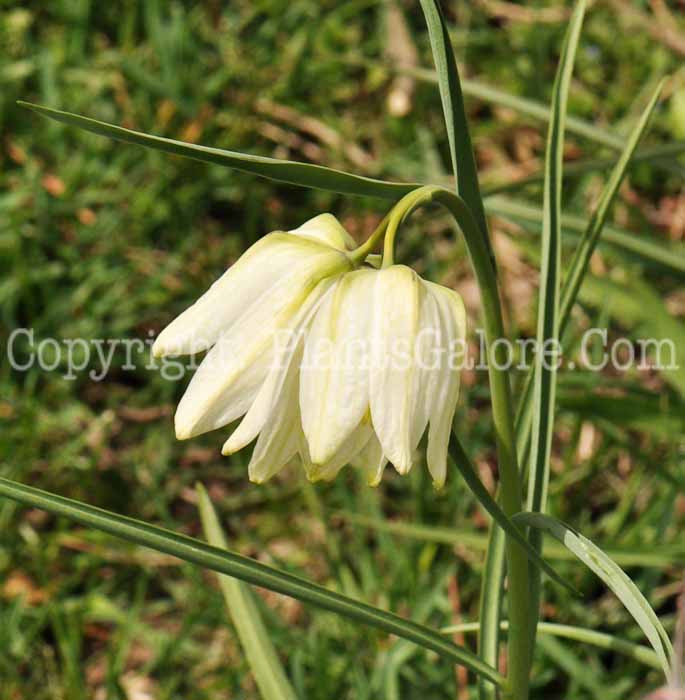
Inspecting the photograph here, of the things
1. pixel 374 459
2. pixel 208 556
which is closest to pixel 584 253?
pixel 374 459

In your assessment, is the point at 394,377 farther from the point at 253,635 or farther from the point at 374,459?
the point at 253,635

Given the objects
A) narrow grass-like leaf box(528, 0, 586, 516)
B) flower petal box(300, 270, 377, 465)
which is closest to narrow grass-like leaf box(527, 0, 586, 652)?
narrow grass-like leaf box(528, 0, 586, 516)

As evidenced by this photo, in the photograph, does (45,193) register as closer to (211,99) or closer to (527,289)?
(211,99)

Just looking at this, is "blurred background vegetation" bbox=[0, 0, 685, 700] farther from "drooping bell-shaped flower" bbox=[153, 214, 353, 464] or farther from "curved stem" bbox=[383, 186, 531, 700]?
"drooping bell-shaped flower" bbox=[153, 214, 353, 464]

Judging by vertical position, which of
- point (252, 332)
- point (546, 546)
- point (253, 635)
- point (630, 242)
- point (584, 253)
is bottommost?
point (253, 635)

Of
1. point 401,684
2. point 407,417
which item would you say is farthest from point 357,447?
point 401,684
